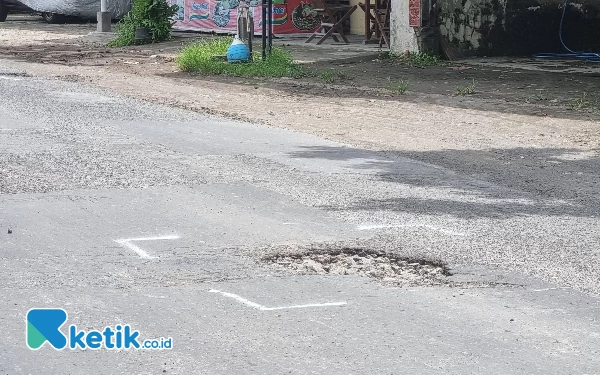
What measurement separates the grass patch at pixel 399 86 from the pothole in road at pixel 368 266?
31.6 feet

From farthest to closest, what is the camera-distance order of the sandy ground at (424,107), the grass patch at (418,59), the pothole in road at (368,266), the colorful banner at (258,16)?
the colorful banner at (258,16)
the grass patch at (418,59)
the sandy ground at (424,107)
the pothole in road at (368,266)

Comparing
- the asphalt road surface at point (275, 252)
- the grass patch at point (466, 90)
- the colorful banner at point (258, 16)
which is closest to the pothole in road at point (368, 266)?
the asphalt road surface at point (275, 252)

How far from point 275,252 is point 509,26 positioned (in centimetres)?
1632

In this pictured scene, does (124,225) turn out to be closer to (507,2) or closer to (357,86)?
(357,86)

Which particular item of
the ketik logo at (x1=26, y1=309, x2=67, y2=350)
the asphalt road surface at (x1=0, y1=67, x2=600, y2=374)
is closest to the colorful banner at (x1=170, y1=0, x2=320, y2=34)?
the asphalt road surface at (x1=0, y1=67, x2=600, y2=374)

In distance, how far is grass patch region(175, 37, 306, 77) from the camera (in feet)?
62.3

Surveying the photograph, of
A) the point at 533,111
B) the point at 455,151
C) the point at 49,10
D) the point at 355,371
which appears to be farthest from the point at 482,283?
the point at 49,10

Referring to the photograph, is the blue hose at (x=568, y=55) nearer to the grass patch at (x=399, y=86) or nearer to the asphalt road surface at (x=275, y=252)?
the grass patch at (x=399, y=86)

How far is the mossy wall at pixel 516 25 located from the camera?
21562mm

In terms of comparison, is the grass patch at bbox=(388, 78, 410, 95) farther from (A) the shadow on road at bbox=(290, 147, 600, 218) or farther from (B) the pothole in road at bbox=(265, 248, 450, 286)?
(B) the pothole in road at bbox=(265, 248, 450, 286)

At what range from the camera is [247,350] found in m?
5.26

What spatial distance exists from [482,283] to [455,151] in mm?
5080

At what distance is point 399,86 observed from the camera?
1695 cm

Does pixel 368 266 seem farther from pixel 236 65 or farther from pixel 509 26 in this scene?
pixel 509 26
